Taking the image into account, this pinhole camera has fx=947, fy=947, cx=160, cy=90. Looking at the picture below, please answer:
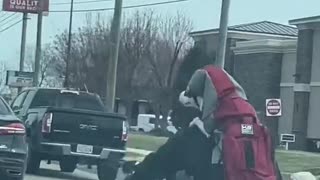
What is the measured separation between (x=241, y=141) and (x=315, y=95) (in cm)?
5291

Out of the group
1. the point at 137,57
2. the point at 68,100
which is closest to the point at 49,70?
the point at 137,57

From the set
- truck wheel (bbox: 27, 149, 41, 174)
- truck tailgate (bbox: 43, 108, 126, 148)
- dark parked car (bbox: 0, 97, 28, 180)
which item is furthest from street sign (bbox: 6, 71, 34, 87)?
dark parked car (bbox: 0, 97, 28, 180)

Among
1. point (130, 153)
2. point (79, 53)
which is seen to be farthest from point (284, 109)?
point (130, 153)

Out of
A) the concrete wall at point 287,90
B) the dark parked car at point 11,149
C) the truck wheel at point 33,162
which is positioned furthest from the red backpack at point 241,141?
the concrete wall at point 287,90

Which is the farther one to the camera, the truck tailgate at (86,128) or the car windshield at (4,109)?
the truck tailgate at (86,128)

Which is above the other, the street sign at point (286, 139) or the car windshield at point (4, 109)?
the car windshield at point (4, 109)

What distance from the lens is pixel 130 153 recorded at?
31156mm

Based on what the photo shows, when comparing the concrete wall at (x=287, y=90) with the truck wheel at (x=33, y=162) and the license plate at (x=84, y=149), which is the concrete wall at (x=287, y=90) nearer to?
the truck wheel at (x=33, y=162)

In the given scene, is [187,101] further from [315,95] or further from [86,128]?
[315,95]

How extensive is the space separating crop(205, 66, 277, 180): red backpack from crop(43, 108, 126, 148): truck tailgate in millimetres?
14929

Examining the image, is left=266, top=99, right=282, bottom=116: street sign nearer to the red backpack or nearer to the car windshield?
the car windshield

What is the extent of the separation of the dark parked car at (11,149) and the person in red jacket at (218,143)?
9.86 meters

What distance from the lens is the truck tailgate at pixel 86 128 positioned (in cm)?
1898

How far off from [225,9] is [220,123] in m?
20.8
